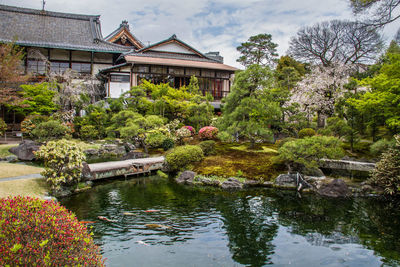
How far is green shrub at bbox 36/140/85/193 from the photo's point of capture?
437 inches

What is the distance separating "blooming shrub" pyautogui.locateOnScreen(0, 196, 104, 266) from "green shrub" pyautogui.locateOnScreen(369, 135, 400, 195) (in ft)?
39.4

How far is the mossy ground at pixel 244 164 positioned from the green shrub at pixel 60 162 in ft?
20.8

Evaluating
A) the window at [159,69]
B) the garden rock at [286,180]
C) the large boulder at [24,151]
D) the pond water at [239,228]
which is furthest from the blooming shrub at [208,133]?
the large boulder at [24,151]

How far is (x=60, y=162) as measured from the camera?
11.3 m

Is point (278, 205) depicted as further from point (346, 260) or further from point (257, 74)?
point (257, 74)

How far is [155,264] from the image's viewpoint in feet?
21.6

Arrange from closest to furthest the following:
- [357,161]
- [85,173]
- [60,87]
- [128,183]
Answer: [85,173], [128,183], [357,161], [60,87]

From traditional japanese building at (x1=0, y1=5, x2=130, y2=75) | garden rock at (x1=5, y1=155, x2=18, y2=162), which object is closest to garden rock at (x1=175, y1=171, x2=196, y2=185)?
garden rock at (x1=5, y1=155, x2=18, y2=162)

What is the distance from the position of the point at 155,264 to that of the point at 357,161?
13747mm

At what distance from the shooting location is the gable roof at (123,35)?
1315 inches

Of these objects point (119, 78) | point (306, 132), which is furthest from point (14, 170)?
point (306, 132)

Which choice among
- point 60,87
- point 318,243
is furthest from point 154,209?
point 60,87

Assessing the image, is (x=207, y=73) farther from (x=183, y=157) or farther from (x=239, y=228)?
(x=239, y=228)

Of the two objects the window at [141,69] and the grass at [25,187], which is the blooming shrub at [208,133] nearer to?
the window at [141,69]
